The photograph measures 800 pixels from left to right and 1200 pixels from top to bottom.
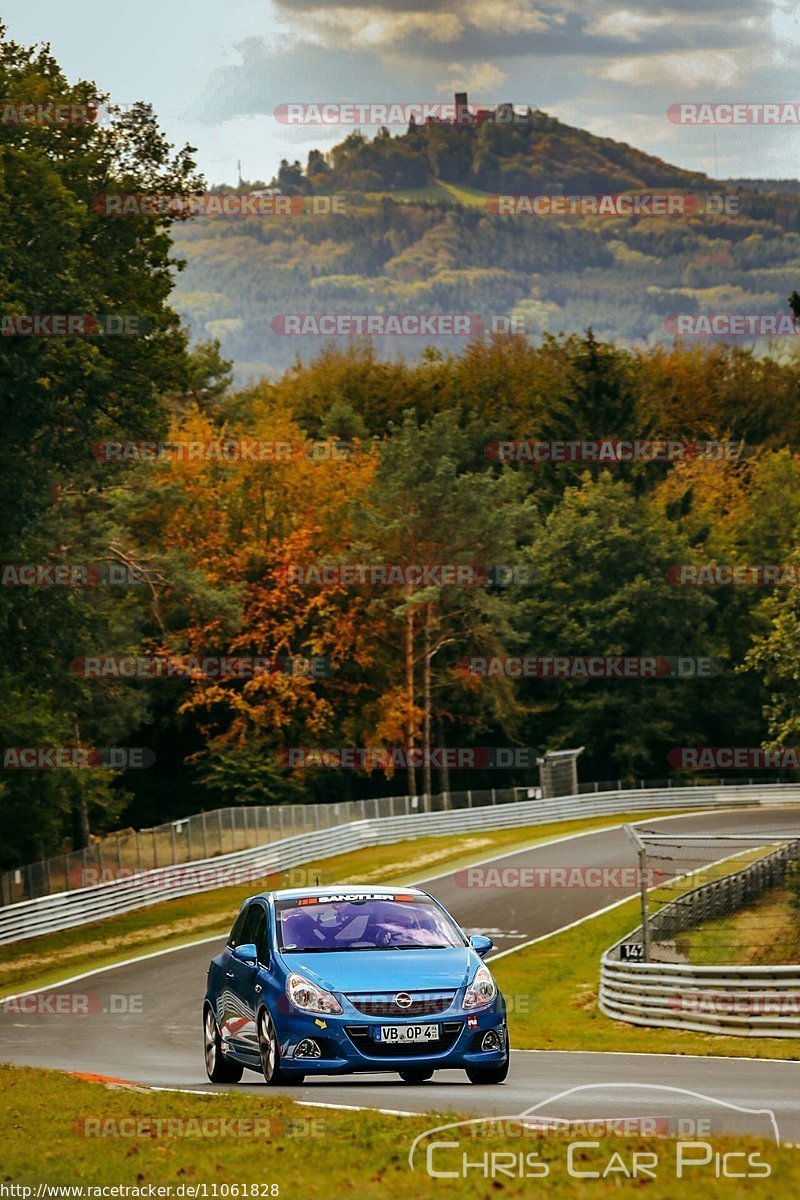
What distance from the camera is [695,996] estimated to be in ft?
81.7

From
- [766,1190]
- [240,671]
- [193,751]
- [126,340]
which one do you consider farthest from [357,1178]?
[193,751]

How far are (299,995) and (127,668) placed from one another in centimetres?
4983

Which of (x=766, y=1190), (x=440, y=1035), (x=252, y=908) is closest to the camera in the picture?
(x=766, y=1190)

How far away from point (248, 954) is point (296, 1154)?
4.25 meters

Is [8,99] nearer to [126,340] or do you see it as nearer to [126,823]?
[126,340]

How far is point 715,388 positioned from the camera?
109 metres

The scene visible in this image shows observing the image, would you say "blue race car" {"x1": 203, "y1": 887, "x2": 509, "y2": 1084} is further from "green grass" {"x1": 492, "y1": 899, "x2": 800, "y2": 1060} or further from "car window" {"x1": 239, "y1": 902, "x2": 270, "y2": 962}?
"green grass" {"x1": 492, "y1": 899, "x2": 800, "y2": 1060}

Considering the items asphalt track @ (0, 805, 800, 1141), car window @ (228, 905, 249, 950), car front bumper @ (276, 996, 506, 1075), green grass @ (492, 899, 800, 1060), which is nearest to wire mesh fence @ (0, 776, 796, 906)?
asphalt track @ (0, 805, 800, 1141)

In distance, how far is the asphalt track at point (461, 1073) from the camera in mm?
12695

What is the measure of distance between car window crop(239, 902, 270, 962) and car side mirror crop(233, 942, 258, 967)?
0.06 m

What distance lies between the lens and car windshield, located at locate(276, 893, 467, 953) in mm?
14547

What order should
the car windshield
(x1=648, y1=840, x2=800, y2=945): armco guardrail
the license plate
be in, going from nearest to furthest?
the license plate
the car windshield
(x1=648, y1=840, x2=800, y2=945): armco guardrail

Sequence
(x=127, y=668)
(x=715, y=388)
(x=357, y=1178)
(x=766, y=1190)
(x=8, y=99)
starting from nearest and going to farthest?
(x=766, y=1190) → (x=357, y=1178) → (x=8, y=99) → (x=127, y=668) → (x=715, y=388)

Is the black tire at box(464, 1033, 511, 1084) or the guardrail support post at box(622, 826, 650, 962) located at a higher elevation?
the black tire at box(464, 1033, 511, 1084)
